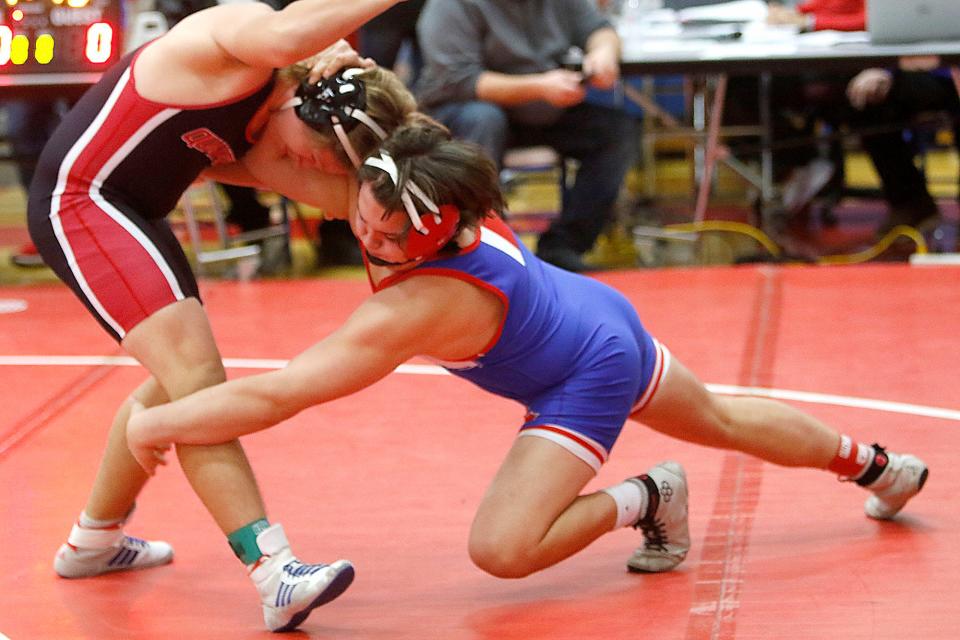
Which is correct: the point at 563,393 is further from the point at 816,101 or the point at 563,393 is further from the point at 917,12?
the point at 816,101

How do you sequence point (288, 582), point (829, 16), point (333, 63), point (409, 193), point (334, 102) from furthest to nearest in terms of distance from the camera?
point (829, 16), point (333, 63), point (334, 102), point (288, 582), point (409, 193)

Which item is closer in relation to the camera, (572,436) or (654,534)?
(572,436)

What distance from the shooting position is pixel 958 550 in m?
2.76

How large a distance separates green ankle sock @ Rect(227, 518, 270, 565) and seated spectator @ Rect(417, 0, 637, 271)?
10.6 feet

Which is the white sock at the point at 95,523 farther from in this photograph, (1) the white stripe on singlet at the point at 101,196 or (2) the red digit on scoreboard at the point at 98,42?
(2) the red digit on scoreboard at the point at 98,42

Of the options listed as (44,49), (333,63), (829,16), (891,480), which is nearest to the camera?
(333,63)

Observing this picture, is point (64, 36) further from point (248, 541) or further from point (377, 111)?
point (248, 541)

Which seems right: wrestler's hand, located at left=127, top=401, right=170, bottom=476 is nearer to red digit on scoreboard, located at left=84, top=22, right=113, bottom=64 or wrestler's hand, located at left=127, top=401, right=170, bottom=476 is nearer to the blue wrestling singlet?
the blue wrestling singlet

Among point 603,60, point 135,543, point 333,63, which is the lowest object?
point 135,543

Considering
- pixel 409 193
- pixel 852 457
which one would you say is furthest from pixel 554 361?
pixel 852 457

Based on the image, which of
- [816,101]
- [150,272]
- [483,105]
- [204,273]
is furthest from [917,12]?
[150,272]

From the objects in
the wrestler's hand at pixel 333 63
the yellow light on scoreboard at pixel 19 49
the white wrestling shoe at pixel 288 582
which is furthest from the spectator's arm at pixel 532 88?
the white wrestling shoe at pixel 288 582

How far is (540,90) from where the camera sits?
18.0 feet

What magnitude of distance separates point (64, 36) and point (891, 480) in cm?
423
